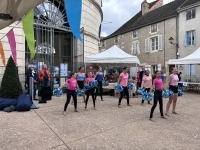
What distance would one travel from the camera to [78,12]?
83.7 inches

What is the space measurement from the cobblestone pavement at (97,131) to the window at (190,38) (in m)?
14.9

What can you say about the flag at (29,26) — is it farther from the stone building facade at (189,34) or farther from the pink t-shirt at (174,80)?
the stone building facade at (189,34)

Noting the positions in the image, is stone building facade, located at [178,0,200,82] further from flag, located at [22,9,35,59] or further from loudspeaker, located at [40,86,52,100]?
flag, located at [22,9,35,59]

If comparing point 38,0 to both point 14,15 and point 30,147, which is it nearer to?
point 14,15

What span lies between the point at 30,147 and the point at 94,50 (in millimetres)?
12682

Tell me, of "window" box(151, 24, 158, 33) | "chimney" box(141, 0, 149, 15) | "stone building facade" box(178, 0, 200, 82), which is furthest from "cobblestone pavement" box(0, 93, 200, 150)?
"chimney" box(141, 0, 149, 15)

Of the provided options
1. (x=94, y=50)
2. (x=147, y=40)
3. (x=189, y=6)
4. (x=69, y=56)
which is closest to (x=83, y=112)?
(x=69, y=56)

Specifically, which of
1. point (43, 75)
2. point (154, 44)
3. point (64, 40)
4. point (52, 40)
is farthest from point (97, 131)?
point (154, 44)

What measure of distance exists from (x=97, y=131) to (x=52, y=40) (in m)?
8.32

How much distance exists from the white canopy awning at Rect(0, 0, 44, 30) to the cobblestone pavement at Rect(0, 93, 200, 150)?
253cm

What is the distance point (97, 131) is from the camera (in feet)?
15.9

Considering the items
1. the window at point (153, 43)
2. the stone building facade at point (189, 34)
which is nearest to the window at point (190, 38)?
the stone building facade at point (189, 34)

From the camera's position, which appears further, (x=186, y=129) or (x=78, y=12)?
(x=186, y=129)

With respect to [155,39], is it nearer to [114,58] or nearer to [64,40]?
[64,40]
